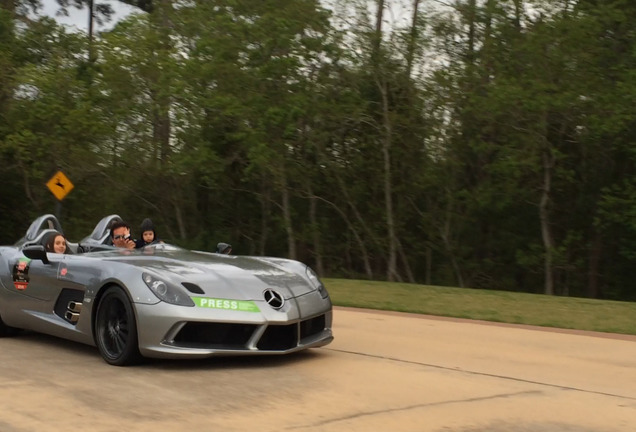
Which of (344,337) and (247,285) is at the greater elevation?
(247,285)

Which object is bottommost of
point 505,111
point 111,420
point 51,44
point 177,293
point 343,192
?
point 111,420

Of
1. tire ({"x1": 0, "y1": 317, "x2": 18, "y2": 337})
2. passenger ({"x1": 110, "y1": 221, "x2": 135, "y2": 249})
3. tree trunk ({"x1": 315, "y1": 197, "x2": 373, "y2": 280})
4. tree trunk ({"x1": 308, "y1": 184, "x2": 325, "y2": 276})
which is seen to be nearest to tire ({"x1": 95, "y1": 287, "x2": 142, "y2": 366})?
passenger ({"x1": 110, "y1": 221, "x2": 135, "y2": 249})

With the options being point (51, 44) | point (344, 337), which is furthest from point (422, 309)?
point (51, 44)

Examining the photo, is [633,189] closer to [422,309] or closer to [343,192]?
[343,192]

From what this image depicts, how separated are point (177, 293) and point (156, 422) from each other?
1.72 metres

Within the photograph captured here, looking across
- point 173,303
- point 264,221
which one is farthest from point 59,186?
point 264,221

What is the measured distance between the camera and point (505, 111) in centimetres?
2611

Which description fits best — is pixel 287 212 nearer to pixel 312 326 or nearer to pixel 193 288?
pixel 312 326

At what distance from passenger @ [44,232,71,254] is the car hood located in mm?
874

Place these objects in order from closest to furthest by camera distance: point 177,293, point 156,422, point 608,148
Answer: point 156,422 → point 177,293 → point 608,148

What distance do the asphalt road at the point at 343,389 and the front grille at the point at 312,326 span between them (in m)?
0.24

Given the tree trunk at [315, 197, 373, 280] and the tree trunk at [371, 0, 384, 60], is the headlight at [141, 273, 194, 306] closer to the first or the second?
the tree trunk at [371, 0, 384, 60]

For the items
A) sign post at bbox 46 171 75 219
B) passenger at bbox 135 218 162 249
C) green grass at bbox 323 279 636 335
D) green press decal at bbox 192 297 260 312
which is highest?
sign post at bbox 46 171 75 219

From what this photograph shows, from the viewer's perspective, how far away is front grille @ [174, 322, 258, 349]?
21.2ft
